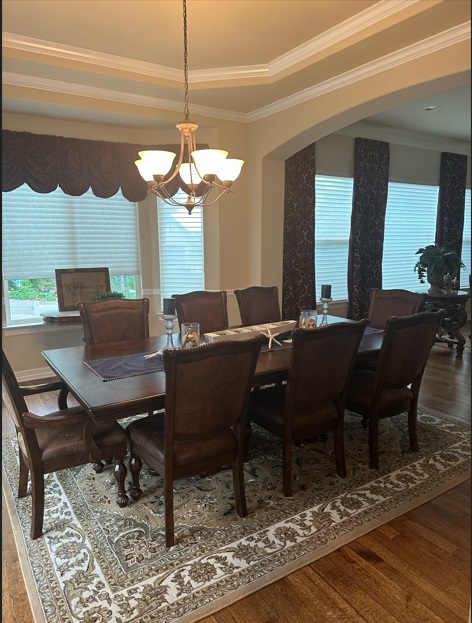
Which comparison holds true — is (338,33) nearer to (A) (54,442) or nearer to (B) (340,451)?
(B) (340,451)

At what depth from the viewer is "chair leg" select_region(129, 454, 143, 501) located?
234 cm

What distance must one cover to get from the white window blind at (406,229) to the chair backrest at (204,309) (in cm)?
352

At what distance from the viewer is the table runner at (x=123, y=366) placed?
2.29m

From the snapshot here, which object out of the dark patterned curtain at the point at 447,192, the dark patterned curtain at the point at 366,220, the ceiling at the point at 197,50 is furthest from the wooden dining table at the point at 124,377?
the dark patterned curtain at the point at 447,192

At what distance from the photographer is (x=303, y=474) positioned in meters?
2.64

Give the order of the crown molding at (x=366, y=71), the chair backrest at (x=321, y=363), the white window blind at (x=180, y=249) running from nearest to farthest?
the chair backrest at (x=321, y=363), the crown molding at (x=366, y=71), the white window blind at (x=180, y=249)

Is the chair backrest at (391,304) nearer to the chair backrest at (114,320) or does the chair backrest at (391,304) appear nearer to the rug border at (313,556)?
the rug border at (313,556)

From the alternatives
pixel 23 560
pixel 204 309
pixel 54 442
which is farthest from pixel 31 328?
pixel 23 560

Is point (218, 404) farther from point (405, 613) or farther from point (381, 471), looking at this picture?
point (381, 471)

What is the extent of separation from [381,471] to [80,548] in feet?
5.80

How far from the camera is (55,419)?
2029 mm

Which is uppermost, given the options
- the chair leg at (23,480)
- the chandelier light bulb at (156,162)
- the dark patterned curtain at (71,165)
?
the dark patterned curtain at (71,165)

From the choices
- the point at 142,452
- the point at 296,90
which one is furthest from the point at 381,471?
the point at 296,90

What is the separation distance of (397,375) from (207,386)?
4.42 feet
